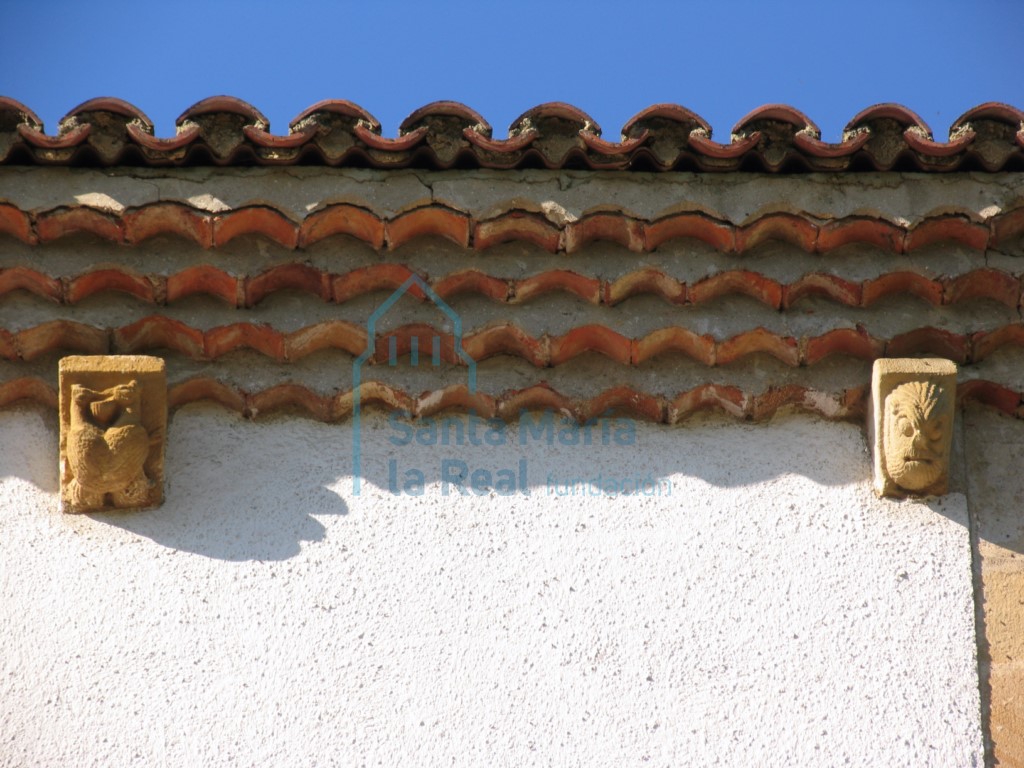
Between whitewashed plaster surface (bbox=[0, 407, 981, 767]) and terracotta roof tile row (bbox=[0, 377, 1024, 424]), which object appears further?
terracotta roof tile row (bbox=[0, 377, 1024, 424])

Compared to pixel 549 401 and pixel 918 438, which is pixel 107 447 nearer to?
pixel 549 401

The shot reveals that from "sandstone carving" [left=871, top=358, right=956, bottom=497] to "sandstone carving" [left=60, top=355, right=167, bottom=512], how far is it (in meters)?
1.86

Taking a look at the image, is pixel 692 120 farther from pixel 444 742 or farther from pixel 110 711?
pixel 110 711

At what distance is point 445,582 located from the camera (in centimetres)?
373

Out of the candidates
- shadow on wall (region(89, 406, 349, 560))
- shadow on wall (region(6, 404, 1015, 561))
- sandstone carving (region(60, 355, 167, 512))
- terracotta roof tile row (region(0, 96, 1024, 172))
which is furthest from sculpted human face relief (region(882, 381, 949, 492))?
sandstone carving (region(60, 355, 167, 512))

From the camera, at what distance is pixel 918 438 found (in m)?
3.83

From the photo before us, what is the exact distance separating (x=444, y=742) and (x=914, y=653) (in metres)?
1.16

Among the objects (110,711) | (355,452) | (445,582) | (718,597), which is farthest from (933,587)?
(110,711)

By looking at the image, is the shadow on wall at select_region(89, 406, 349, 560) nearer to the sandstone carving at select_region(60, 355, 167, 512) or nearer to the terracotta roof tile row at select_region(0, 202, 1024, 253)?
the sandstone carving at select_region(60, 355, 167, 512)

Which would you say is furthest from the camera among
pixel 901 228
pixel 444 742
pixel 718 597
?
pixel 901 228

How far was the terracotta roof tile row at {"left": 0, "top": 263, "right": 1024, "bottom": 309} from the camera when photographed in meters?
Answer: 3.98

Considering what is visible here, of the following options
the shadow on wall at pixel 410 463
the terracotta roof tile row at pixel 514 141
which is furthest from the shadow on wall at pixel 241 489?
the terracotta roof tile row at pixel 514 141

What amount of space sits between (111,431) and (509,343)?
3.50ft

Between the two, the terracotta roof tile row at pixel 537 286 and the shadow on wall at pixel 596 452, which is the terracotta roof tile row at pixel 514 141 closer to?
the terracotta roof tile row at pixel 537 286
